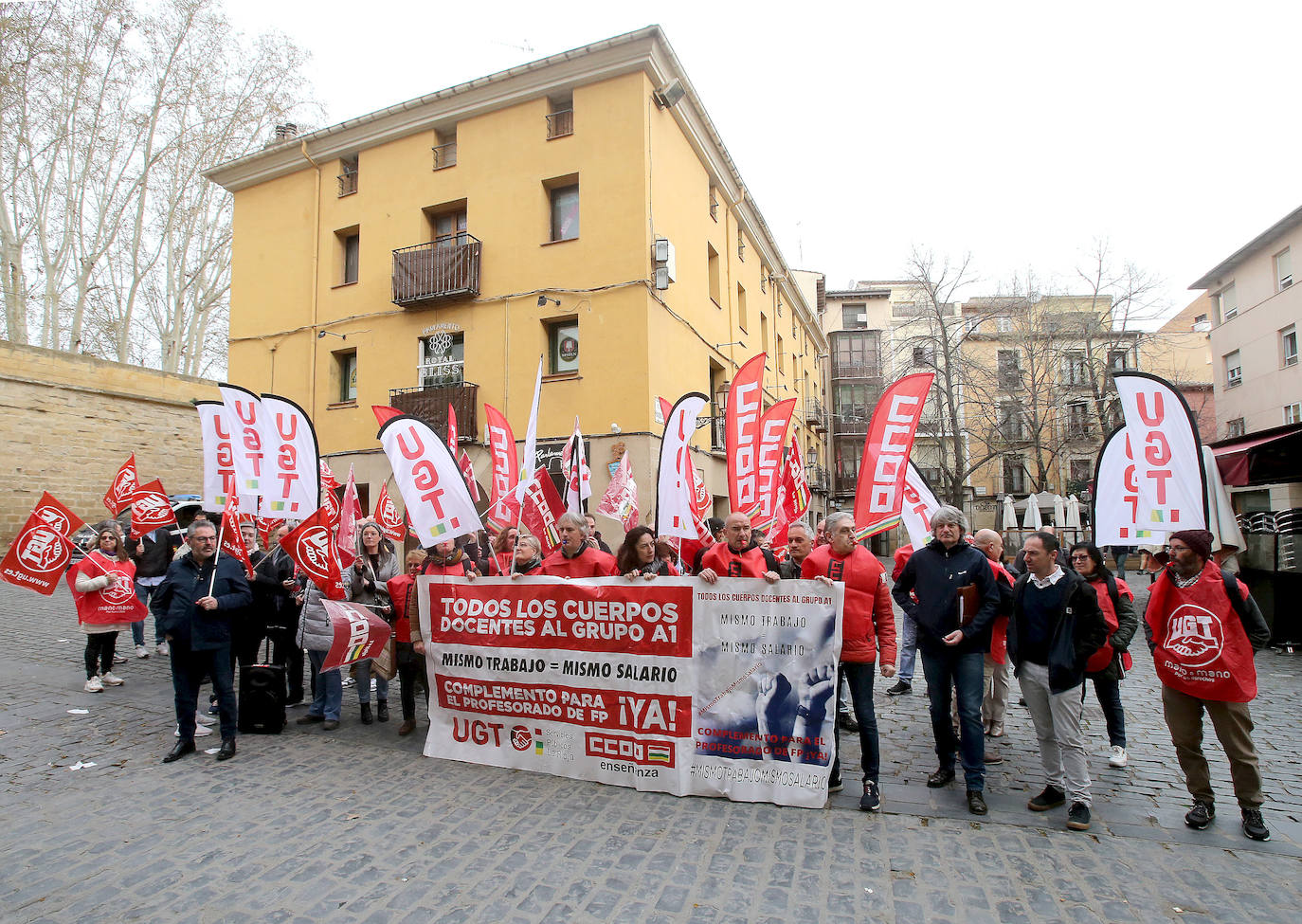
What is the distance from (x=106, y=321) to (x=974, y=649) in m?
33.6

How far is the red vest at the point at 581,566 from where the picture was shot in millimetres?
5926

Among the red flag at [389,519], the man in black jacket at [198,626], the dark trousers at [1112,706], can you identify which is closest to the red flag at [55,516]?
the man in black jacket at [198,626]

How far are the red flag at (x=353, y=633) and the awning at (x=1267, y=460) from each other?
1235 centimetres

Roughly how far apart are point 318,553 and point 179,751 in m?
1.80

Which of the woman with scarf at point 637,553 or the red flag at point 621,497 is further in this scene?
the red flag at point 621,497

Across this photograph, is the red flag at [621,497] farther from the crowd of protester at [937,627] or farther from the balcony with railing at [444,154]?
the balcony with railing at [444,154]

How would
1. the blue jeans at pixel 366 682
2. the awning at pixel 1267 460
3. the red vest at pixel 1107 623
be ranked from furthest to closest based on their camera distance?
the awning at pixel 1267 460, the blue jeans at pixel 366 682, the red vest at pixel 1107 623

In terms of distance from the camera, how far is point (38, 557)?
704cm

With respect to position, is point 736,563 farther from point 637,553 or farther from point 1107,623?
point 1107,623

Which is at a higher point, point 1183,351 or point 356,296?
point 1183,351

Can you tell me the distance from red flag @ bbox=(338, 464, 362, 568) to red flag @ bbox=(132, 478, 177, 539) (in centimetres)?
379

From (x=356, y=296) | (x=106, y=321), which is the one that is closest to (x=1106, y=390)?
(x=356, y=296)

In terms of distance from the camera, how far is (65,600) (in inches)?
561

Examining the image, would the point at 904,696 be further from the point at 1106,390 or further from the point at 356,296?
the point at 1106,390
